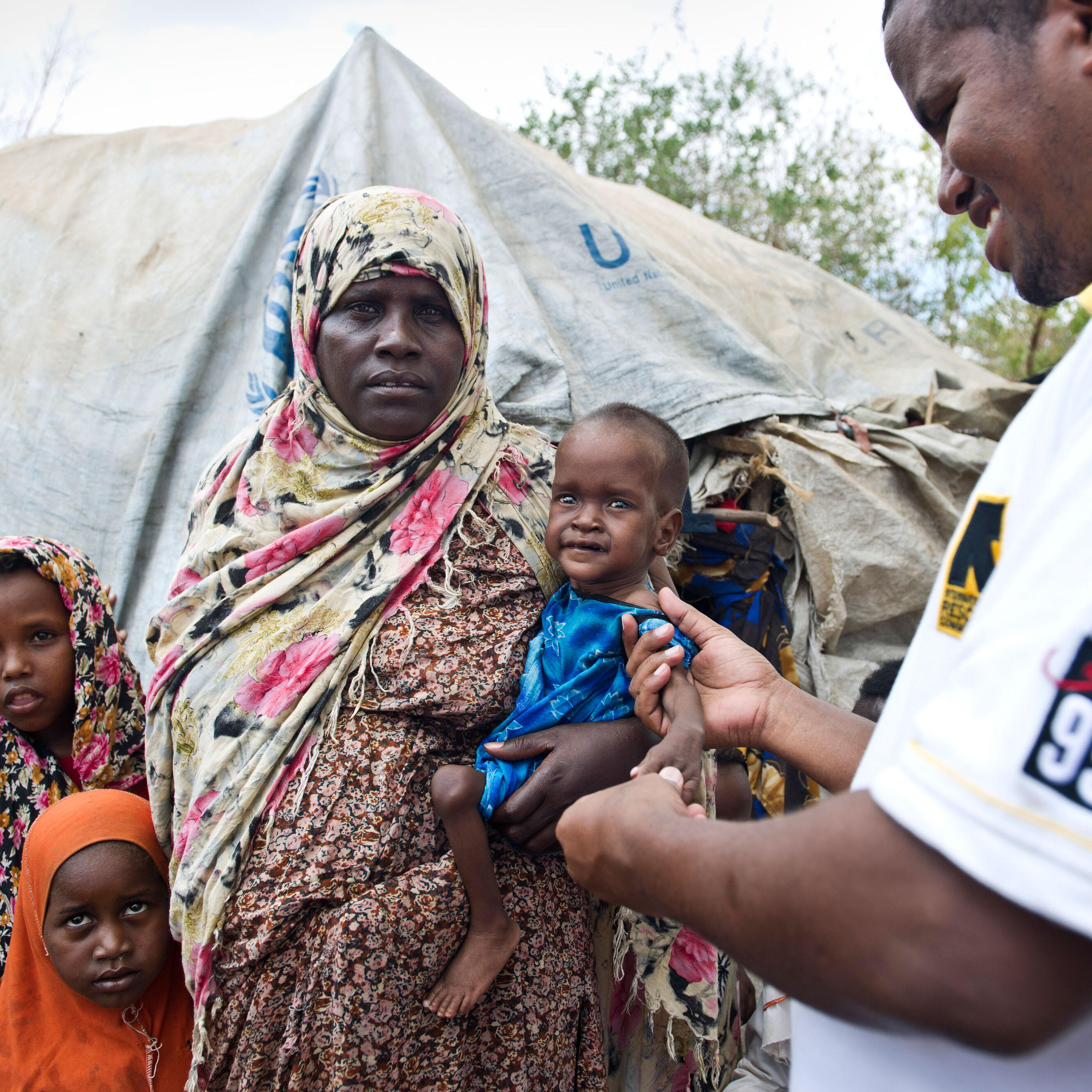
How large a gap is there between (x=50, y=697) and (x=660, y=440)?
5.62ft

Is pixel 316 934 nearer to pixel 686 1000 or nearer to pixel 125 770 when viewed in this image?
pixel 686 1000

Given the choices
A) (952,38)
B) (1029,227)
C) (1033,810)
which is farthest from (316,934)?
(952,38)

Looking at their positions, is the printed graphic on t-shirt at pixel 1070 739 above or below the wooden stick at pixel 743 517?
below

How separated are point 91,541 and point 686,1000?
281cm

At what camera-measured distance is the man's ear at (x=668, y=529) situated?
1.95 m

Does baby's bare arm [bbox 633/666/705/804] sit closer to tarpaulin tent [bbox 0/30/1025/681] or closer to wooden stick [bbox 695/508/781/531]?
wooden stick [bbox 695/508/781/531]

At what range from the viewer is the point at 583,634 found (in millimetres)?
1756

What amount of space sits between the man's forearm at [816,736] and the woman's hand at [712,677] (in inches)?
0.8

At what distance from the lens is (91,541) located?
3.33 m

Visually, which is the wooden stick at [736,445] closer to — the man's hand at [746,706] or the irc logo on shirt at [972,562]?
the man's hand at [746,706]

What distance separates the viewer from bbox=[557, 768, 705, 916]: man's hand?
2.63ft

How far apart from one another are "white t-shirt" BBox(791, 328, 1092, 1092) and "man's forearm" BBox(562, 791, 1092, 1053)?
0.03 meters

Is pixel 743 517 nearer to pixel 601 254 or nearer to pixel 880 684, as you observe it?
pixel 880 684

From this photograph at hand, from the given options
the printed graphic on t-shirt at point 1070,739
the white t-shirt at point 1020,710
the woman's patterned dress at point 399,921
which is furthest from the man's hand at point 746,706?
the printed graphic on t-shirt at point 1070,739
